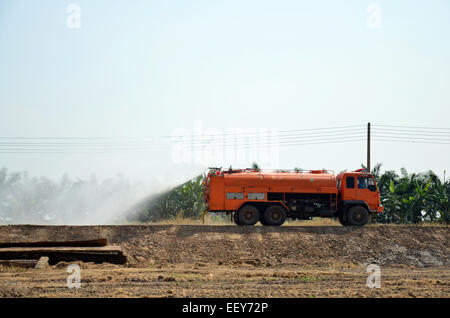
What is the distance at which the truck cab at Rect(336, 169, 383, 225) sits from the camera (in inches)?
1136

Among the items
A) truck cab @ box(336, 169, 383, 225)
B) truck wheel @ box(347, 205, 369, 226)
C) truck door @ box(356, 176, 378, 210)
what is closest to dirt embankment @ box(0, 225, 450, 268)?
truck wheel @ box(347, 205, 369, 226)

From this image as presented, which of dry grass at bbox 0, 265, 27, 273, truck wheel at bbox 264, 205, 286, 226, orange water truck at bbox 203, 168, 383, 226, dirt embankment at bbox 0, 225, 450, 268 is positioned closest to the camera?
dry grass at bbox 0, 265, 27, 273

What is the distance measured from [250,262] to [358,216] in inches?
329

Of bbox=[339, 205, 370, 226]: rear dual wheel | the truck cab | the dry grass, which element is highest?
the truck cab

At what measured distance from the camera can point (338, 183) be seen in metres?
29.6

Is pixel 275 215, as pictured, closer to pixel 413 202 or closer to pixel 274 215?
pixel 274 215

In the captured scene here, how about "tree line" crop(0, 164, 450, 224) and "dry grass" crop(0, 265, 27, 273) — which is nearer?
"dry grass" crop(0, 265, 27, 273)

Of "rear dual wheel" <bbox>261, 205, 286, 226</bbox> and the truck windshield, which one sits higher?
the truck windshield

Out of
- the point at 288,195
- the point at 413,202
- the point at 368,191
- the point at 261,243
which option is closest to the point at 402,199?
the point at 413,202

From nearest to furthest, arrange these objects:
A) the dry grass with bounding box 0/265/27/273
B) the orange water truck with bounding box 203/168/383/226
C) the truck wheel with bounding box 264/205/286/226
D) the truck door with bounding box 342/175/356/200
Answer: the dry grass with bounding box 0/265/27/273
the orange water truck with bounding box 203/168/383/226
the truck wheel with bounding box 264/205/286/226
the truck door with bounding box 342/175/356/200

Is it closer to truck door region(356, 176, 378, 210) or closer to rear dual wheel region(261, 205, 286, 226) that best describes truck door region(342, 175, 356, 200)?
truck door region(356, 176, 378, 210)

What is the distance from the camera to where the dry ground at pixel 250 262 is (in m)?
14.8

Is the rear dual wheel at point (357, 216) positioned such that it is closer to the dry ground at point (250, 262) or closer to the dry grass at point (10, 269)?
the dry ground at point (250, 262)
